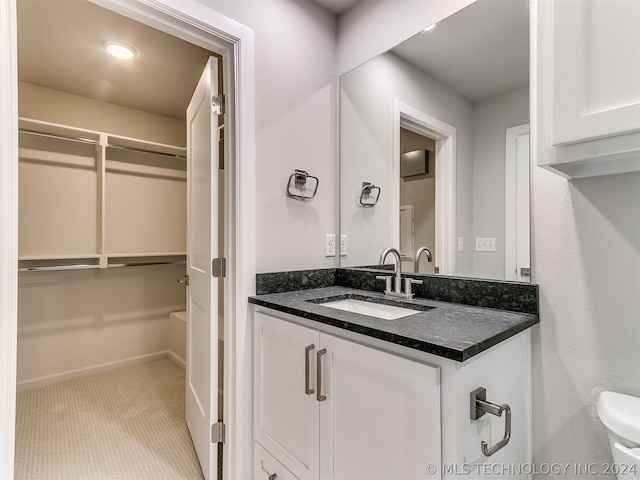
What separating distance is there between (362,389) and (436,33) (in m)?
1.53

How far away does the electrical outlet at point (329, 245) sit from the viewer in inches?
72.9

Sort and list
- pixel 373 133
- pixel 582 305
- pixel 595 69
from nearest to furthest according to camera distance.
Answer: pixel 595 69 < pixel 582 305 < pixel 373 133

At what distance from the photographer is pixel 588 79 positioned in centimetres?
78

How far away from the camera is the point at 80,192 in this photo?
2795 mm

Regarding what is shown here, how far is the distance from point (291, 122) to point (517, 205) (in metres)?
1.11

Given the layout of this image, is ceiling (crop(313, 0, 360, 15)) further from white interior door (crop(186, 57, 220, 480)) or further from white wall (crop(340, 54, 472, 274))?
white interior door (crop(186, 57, 220, 480))

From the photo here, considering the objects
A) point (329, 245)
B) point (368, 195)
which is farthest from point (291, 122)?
point (329, 245)

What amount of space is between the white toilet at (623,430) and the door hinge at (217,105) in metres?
1.79

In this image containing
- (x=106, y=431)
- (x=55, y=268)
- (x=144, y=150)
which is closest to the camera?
(x=106, y=431)

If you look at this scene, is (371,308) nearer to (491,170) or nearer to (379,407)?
(379,407)

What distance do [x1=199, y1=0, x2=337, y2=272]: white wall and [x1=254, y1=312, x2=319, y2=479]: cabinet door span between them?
0.36 meters

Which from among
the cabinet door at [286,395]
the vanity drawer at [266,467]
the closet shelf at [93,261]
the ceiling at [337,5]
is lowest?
the vanity drawer at [266,467]

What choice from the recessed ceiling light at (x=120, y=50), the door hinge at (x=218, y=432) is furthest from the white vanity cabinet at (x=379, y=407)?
the recessed ceiling light at (x=120, y=50)

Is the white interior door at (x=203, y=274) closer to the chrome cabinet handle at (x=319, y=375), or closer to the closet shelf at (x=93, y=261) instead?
the chrome cabinet handle at (x=319, y=375)
